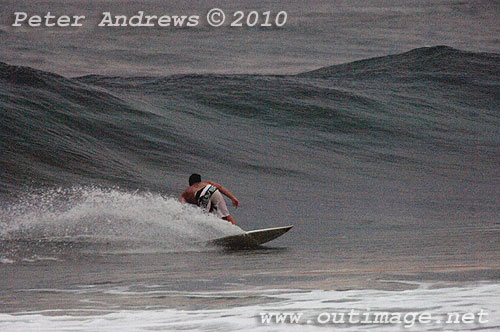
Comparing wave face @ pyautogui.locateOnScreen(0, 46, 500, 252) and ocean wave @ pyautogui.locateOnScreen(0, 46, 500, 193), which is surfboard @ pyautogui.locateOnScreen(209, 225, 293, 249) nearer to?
wave face @ pyautogui.locateOnScreen(0, 46, 500, 252)

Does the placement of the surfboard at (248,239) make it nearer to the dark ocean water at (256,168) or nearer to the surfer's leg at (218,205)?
the dark ocean water at (256,168)

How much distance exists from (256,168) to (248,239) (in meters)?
13.1

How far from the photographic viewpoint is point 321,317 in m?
6.56

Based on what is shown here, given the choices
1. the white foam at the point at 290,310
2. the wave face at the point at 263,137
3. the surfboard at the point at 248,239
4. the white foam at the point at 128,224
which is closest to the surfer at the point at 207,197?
the white foam at the point at 128,224

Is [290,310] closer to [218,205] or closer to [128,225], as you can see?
[218,205]

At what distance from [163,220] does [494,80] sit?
38.0m

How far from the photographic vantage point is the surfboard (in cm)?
1170

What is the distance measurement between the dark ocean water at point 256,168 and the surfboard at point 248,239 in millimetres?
225

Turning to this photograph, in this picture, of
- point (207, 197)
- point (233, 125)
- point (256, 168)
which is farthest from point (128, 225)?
point (233, 125)

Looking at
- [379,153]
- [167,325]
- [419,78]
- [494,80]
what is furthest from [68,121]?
[494,80]

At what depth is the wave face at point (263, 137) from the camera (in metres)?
21.5

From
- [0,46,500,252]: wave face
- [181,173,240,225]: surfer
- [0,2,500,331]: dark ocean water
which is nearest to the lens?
[0,2,500,331]: dark ocean water

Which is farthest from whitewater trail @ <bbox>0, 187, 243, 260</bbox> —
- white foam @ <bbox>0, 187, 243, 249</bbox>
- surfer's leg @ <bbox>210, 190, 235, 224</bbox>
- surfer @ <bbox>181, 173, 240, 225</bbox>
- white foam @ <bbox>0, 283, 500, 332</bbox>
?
white foam @ <bbox>0, 283, 500, 332</bbox>

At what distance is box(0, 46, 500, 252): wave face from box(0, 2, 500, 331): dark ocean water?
107mm
